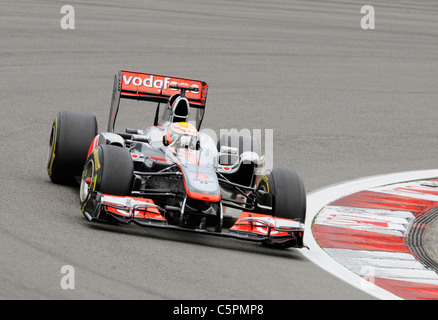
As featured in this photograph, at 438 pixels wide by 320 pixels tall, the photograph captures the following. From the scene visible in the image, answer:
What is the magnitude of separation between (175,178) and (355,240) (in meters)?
2.28

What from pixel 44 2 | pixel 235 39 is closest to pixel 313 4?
pixel 235 39

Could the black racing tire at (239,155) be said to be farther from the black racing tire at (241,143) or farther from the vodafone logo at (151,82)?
the vodafone logo at (151,82)

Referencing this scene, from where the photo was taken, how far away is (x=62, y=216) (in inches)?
390

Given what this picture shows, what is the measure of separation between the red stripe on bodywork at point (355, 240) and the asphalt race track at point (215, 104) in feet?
2.83

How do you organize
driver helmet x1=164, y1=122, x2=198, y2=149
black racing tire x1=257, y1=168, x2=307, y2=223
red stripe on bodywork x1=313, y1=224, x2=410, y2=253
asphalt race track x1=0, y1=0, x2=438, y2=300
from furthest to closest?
1. driver helmet x1=164, y1=122, x2=198, y2=149
2. red stripe on bodywork x1=313, y1=224, x2=410, y2=253
3. black racing tire x1=257, y1=168, x2=307, y2=223
4. asphalt race track x1=0, y1=0, x2=438, y2=300

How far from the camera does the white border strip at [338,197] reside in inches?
343

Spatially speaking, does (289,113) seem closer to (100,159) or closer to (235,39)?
(235,39)

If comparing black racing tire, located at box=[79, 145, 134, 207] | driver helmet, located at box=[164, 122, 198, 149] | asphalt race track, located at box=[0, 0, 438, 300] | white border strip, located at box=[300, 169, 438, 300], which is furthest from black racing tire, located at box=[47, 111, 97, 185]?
white border strip, located at box=[300, 169, 438, 300]

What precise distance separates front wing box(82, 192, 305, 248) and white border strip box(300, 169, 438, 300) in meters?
0.34

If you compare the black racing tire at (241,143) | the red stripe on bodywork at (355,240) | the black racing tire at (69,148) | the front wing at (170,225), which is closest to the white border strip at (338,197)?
the red stripe on bodywork at (355,240)

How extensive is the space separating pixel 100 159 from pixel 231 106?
7.95 metres

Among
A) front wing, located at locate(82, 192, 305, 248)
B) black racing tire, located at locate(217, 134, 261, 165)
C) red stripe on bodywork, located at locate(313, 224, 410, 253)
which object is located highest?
black racing tire, located at locate(217, 134, 261, 165)

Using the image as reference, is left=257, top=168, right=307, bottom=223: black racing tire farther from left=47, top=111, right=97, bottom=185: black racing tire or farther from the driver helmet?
left=47, top=111, right=97, bottom=185: black racing tire

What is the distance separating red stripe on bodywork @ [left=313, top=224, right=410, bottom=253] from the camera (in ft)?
34.2
